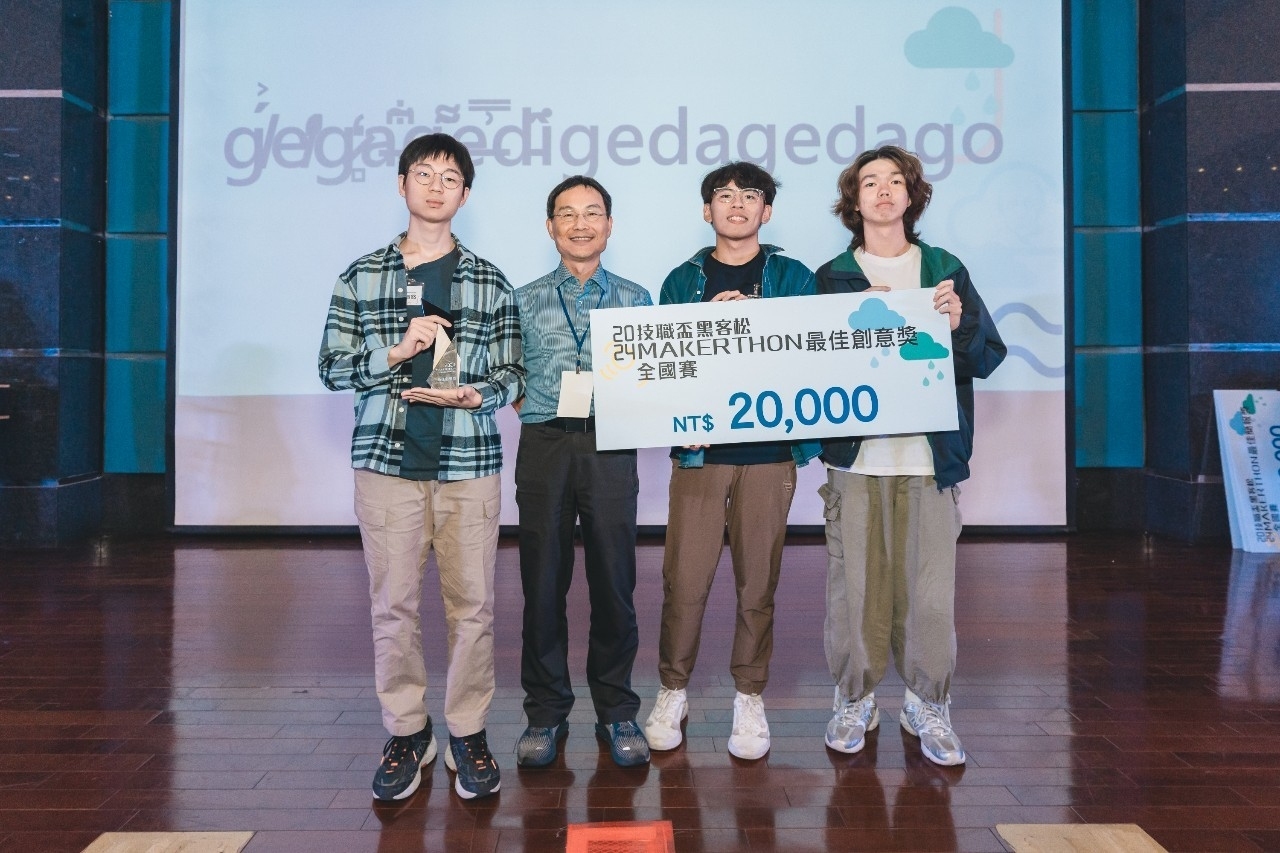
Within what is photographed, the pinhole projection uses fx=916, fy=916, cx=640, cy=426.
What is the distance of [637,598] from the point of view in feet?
13.0

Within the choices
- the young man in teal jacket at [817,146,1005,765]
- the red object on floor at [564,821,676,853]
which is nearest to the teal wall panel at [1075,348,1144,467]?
the young man in teal jacket at [817,146,1005,765]

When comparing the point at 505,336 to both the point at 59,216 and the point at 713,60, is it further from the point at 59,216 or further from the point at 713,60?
the point at 59,216

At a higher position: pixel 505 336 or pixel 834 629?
pixel 505 336

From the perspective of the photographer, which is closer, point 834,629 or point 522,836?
point 522,836

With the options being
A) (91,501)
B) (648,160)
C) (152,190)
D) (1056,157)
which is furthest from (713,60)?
(91,501)

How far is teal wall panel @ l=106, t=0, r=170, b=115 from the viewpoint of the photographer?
5.56m

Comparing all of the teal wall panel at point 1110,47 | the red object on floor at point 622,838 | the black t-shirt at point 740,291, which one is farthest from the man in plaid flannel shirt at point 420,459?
the teal wall panel at point 1110,47

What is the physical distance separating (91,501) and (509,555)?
264cm

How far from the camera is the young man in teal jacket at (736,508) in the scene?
91.7 inches

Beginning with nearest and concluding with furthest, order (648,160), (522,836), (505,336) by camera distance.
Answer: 1. (522,836)
2. (505,336)
3. (648,160)

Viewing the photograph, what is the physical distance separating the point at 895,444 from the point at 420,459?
1.19 m

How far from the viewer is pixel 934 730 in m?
2.31

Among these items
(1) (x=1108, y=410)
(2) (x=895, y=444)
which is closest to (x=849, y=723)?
(2) (x=895, y=444)

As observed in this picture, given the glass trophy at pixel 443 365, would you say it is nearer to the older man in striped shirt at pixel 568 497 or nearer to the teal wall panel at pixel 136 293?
the older man in striped shirt at pixel 568 497
